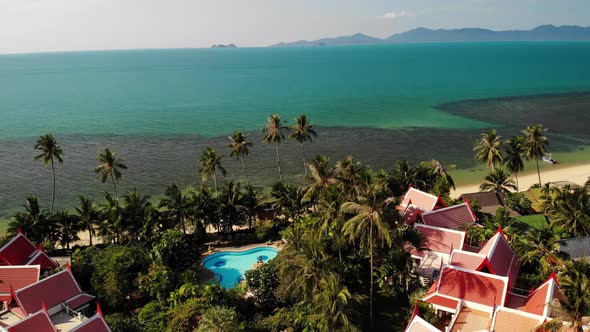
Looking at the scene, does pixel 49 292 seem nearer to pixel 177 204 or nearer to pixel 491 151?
pixel 177 204

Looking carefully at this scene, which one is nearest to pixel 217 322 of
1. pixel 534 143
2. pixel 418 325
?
pixel 418 325

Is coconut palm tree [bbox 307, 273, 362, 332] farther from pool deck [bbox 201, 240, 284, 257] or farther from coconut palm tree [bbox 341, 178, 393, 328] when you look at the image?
pool deck [bbox 201, 240, 284, 257]

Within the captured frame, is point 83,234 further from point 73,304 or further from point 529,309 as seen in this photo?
point 529,309

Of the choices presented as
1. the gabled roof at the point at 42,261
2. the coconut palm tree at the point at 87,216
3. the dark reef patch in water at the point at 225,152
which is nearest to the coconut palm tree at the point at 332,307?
the gabled roof at the point at 42,261

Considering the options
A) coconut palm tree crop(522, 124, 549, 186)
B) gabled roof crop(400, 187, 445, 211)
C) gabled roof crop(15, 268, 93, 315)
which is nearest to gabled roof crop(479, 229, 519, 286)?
gabled roof crop(400, 187, 445, 211)

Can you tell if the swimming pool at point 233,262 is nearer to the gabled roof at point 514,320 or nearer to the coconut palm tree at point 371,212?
the coconut palm tree at point 371,212
